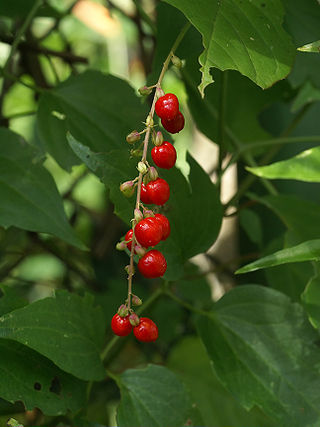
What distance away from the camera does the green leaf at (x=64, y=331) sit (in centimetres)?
57

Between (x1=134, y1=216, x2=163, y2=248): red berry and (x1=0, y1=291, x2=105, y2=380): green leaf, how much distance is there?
6.0 inches


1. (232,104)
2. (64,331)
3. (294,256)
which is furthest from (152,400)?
(232,104)

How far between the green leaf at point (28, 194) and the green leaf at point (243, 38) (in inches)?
10.0

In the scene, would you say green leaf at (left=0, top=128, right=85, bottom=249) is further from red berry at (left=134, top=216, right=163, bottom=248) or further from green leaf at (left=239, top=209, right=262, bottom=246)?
green leaf at (left=239, top=209, right=262, bottom=246)

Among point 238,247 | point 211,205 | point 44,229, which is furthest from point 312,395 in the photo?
point 238,247

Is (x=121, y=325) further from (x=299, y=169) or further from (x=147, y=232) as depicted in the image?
(x=299, y=169)

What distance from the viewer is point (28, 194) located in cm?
69

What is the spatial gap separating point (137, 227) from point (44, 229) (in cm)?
20

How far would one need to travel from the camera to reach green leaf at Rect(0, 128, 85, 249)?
67 cm

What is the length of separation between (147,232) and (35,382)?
8.9 inches

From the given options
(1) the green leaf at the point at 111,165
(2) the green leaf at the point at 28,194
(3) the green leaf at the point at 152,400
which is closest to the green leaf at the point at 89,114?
(2) the green leaf at the point at 28,194

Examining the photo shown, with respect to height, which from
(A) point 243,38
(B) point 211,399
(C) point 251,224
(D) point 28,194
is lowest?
(B) point 211,399

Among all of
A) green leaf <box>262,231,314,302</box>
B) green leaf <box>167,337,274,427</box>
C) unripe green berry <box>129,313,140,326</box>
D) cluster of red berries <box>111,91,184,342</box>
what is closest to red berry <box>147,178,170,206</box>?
cluster of red berries <box>111,91,184,342</box>

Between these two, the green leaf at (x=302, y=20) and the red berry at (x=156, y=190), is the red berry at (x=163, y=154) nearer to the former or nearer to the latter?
the red berry at (x=156, y=190)
